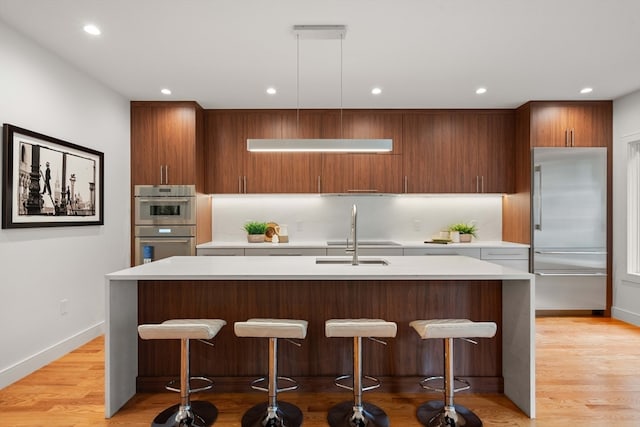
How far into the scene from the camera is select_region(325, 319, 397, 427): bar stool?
7.00 ft

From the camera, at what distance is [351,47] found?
3146mm

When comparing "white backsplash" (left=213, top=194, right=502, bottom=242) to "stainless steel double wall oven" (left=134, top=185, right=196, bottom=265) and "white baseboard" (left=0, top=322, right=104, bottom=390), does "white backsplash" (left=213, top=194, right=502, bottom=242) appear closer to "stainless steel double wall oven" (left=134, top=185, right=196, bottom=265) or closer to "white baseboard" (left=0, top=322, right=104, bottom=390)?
"stainless steel double wall oven" (left=134, top=185, right=196, bottom=265)

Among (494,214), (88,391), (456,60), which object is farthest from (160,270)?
(494,214)

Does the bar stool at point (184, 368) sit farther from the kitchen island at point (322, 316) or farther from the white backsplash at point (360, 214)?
the white backsplash at point (360, 214)

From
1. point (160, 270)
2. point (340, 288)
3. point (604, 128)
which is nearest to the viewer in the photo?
point (160, 270)

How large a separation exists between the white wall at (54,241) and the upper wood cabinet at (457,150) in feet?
11.5

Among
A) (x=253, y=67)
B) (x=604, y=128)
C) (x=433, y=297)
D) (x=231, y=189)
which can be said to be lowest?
(x=433, y=297)

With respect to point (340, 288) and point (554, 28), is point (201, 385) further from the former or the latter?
A: point (554, 28)

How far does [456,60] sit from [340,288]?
2323mm

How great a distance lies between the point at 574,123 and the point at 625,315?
2344 millimetres

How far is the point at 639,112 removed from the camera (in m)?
4.25

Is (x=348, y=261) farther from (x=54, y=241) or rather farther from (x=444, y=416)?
(x=54, y=241)

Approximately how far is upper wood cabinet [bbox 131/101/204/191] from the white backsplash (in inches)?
31.3

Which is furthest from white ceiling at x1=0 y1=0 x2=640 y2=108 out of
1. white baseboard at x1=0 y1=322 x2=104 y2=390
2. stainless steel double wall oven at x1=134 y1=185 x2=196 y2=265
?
white baseboard at x1=0 y1=322 x2=104 y2=390
